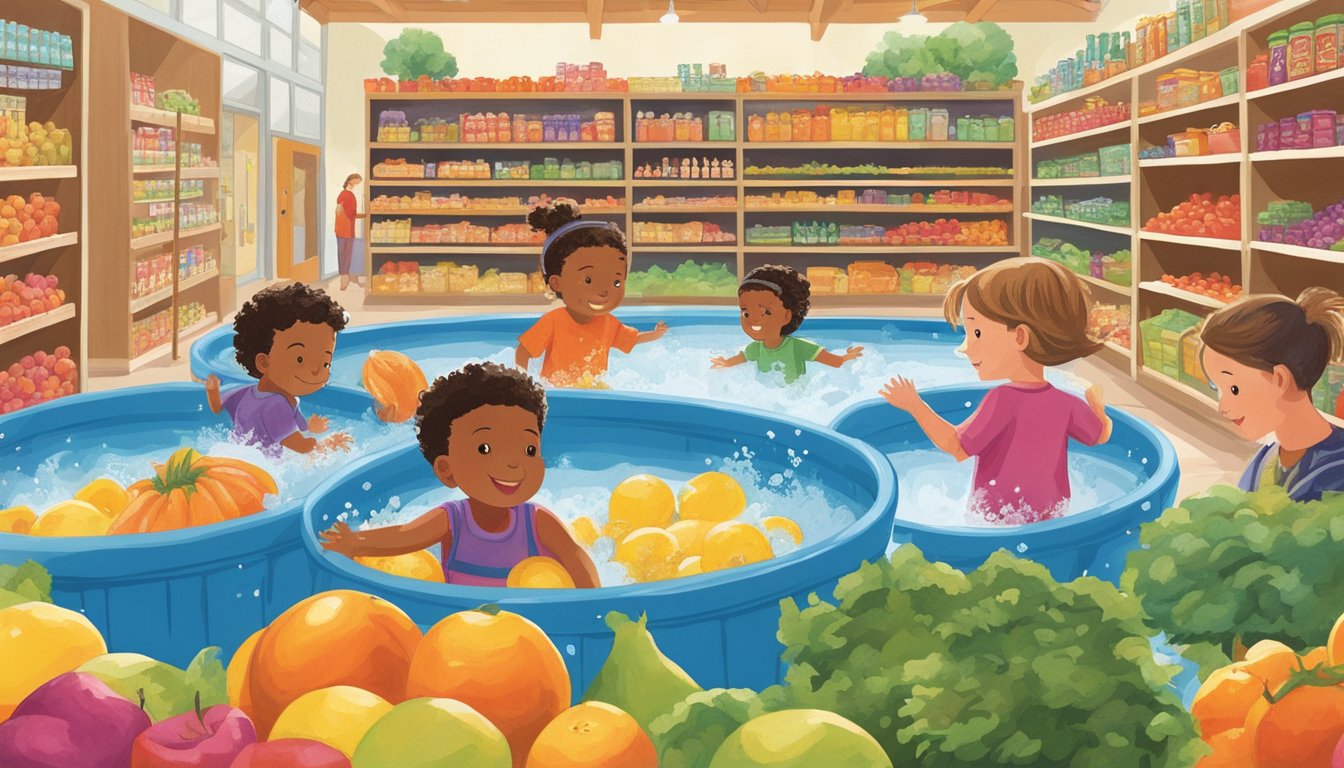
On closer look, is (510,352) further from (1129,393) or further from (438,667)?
(438,667)

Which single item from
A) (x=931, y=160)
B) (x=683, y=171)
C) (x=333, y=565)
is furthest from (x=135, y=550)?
(x=931, y=160)

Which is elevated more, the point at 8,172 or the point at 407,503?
the point at 8,172

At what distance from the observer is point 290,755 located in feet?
3.35

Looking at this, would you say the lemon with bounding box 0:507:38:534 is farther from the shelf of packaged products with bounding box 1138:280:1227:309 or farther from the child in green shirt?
the shelf of packaged products with bounding box 1138:280:1227:309

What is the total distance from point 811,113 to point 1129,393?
603cm

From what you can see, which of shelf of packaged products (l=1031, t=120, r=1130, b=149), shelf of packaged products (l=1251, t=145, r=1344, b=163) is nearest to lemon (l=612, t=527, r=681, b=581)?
shelf of packaged products (l=1251, t=145, r=1344, b=163)

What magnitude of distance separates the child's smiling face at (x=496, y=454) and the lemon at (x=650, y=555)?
659 mm

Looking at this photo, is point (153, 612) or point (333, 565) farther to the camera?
point (153, 612)

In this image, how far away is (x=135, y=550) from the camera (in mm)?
2172

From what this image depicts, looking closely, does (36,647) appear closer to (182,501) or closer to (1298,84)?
(182,501)

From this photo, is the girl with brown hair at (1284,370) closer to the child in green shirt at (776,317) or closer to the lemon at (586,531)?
the lemon at (586,531)

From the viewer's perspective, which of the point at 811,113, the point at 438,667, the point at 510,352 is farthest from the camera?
the point at 811,113

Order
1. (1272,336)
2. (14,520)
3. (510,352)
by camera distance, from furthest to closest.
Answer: (510,352)
(14,520)
(1272,336)

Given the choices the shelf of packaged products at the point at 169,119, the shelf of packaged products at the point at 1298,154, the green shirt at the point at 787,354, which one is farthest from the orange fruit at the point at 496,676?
the shelf of packaged products at the point at 169,119
